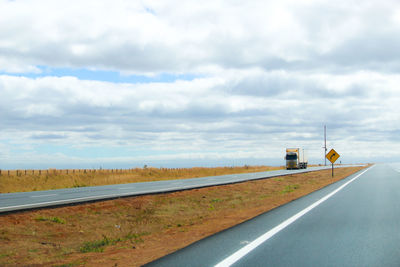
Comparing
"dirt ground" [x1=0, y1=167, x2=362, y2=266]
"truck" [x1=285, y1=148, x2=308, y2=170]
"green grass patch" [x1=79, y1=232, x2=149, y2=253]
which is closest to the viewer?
"dirt ground" [x1=0, y1=167, x2=362, y2=266]

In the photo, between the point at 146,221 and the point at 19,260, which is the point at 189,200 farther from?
the point at 19,260

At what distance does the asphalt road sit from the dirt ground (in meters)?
0.76

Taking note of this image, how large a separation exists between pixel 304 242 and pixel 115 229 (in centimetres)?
855

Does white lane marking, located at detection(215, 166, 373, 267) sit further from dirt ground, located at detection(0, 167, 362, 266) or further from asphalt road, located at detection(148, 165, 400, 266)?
dirt ground, located at detection(0, 167, 362, 266)

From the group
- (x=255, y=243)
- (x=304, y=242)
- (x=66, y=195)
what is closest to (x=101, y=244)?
(x=255, y=243)

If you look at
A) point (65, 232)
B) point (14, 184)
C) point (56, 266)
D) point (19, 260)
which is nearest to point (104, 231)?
point (65, 232)

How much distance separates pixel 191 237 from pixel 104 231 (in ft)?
19.6

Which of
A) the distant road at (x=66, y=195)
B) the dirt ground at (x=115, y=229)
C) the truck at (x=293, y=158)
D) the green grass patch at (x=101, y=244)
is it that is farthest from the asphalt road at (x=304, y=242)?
the truck at (x=293, y=158)

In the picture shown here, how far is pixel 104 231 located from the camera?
15.6 meters

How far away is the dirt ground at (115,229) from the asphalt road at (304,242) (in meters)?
0.76

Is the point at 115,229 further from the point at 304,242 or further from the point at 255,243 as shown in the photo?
the point at 304,242

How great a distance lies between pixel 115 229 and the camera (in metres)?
16.0

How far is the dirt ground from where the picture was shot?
9234 mm

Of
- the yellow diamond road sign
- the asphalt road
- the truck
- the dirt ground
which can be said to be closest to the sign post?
the yellow diamond road sign
